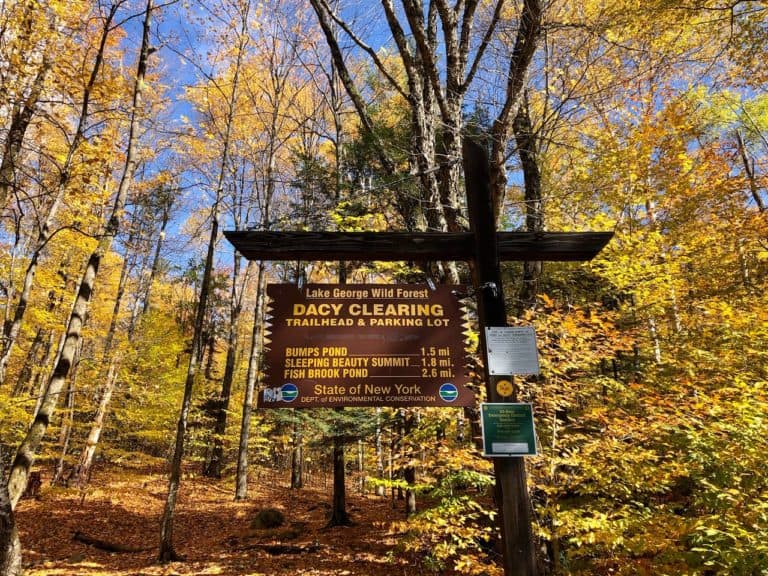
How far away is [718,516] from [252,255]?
4.72 meters

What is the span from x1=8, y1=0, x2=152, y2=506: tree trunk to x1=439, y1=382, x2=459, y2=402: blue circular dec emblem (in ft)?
21.4

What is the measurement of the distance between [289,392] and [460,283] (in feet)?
13.4

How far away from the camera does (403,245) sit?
347 cm

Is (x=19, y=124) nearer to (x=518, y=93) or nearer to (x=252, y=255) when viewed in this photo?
(x=252, y=255)

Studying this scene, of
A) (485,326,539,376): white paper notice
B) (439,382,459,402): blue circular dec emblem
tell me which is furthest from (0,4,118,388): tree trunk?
(485,326,539,376): white paper notice

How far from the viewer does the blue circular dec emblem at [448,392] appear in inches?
116

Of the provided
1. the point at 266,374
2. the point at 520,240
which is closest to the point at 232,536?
the point at 266,374

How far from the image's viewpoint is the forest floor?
8062mm

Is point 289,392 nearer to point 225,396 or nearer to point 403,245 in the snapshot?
point 403,245

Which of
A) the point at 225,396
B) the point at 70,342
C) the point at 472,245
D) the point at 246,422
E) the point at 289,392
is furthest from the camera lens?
the point at 225,396

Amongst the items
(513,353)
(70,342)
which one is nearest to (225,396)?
(70,342)

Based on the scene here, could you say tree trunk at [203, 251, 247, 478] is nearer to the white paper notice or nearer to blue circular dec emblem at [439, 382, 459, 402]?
blue circular dec emblem at [439, 382, 459, 402]

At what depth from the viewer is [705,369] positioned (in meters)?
7.19

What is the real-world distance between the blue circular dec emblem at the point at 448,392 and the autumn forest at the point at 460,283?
743 mm
